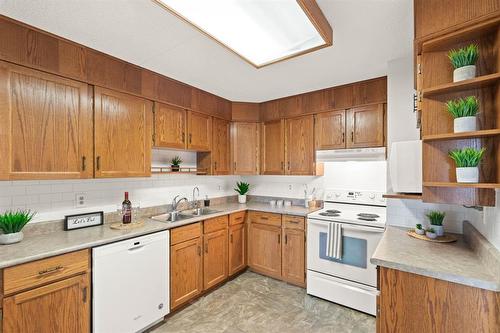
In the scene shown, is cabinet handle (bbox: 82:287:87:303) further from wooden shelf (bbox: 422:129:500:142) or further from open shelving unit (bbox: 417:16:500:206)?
wooden shelf (bbox: 422:129:500:142)

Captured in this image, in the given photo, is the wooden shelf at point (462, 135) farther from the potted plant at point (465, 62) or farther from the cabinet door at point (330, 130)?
the cabinet door at point (330, 130)

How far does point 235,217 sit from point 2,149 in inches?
89.6

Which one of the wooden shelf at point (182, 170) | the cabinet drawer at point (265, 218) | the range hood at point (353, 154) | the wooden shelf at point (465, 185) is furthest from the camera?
the cabinet drawer at point (265, 218)

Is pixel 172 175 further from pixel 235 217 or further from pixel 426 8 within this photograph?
pixel 426 8

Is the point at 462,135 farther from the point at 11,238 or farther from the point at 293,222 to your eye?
the point at 11,238

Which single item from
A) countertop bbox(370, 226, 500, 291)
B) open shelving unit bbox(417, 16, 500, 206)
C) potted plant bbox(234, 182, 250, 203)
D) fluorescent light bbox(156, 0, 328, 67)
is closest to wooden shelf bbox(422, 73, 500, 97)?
open shelving unit bbox(417, 16, 500, 206)

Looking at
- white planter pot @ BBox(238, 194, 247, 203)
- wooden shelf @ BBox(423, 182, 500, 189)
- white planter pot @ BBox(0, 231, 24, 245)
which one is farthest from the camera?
white planter pot @ BBox(238, 194, 247, 203)

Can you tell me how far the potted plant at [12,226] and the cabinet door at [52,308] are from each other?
1.55 ft

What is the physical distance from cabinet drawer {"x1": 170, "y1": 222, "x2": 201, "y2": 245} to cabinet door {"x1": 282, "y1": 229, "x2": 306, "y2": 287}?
110 centimetres

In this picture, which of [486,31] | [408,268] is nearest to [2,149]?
[408,268]

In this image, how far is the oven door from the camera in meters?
2.26

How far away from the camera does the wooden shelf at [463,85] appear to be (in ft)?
3.70

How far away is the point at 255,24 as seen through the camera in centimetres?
147

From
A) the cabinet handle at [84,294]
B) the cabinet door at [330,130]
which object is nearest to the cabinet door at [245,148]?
the cabinet door at [330,130]
